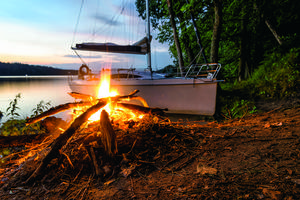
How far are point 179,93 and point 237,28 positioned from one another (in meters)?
9.04

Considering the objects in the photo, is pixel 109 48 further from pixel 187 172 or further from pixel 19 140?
pixel 187 172

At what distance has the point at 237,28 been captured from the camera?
1284 centimetres

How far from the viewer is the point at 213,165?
75.5 inches

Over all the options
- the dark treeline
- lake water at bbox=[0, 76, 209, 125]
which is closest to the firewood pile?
lake water at bbox=[0, 76, 209, 125]

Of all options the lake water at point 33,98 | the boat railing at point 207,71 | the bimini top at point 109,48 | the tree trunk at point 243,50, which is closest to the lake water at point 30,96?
the lake water at point 33,98

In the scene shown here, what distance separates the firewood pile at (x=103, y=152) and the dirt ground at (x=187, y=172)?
0.05 ft

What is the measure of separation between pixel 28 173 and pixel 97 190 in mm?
1073

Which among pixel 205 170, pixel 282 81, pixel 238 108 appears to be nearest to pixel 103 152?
pixel 205 170

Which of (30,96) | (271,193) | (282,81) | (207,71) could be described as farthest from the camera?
(30,96)

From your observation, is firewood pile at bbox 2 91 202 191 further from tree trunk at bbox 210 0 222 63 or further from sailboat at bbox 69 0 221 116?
tree trunk at bbox 210 0 222 63

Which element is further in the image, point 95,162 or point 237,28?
point 237,28

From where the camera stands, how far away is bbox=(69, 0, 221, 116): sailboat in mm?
7789

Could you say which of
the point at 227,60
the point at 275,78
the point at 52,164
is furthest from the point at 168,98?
the point at 227,60

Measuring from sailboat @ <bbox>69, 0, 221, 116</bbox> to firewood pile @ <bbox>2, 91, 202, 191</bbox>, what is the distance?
4.88 m
